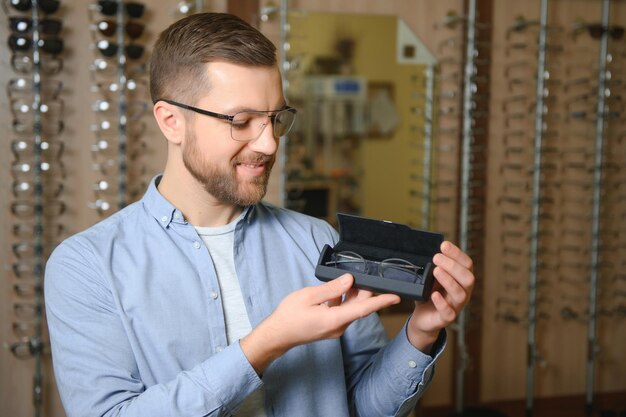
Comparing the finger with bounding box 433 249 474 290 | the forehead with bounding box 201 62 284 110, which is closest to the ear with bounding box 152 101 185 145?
the forehead with bounding box 201 62 284 110

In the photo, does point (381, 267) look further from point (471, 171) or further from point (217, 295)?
point (471, 171)

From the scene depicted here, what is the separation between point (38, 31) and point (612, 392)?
4.18m

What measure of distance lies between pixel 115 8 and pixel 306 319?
108 inches

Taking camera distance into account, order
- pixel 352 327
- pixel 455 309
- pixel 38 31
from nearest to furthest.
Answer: pixel 455 309, pixel 352 327, pixel 38 31

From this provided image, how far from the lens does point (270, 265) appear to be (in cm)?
152

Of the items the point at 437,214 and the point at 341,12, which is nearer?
the point at 341,12

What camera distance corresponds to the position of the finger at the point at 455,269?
125 centimetres

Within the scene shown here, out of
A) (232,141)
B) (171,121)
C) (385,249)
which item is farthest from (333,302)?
(171,121)

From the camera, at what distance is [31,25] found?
336 centimetres

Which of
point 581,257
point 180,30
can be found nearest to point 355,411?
point 180,30

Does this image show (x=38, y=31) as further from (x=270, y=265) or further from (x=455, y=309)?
(x=455, y=309)

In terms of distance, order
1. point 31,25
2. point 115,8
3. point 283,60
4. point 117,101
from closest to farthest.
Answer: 1. point 31,25
2. point 115,8
3. point 117,101
4. point 283,60

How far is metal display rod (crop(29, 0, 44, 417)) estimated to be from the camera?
10.9 ft

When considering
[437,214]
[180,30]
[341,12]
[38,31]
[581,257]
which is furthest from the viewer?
[581,257]
